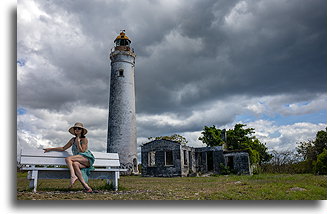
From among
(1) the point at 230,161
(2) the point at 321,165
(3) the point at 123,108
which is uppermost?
(3) the point at 123,108

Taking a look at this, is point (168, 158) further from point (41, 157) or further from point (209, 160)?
point (41, 157)

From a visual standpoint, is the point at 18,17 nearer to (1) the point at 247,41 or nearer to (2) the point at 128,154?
(1) the point at 247,41

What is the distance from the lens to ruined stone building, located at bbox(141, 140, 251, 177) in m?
16.3

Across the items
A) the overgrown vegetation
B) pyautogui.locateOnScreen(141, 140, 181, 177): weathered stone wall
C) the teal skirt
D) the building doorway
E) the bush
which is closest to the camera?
the teal skirt

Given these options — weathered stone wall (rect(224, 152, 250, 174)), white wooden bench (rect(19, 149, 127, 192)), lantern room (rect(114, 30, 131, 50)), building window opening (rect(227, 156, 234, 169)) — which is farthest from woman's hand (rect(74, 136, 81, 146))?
lantern room (rect(114, 30, 131, 50))

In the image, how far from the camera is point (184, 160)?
17125 mm

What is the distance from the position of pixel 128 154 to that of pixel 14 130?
13.1m

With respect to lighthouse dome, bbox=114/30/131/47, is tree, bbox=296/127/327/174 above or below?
below

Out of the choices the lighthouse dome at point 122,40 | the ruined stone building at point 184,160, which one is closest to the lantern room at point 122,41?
the lighthouse dome at point 122,40

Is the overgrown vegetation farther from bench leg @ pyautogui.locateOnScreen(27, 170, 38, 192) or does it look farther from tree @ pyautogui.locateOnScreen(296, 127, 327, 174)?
bench leg @ pyautogui.locateOnScreen(27, 170, 38, 192)

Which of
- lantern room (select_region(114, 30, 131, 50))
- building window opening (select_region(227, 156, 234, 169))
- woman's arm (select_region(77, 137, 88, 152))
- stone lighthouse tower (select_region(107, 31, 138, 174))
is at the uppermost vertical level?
lantern room (select_region(114, 30, 131, 50))

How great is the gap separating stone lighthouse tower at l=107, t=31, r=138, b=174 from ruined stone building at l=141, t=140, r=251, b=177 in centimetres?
110

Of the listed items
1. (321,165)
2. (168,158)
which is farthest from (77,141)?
(168,158)

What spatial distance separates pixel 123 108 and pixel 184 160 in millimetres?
5056
